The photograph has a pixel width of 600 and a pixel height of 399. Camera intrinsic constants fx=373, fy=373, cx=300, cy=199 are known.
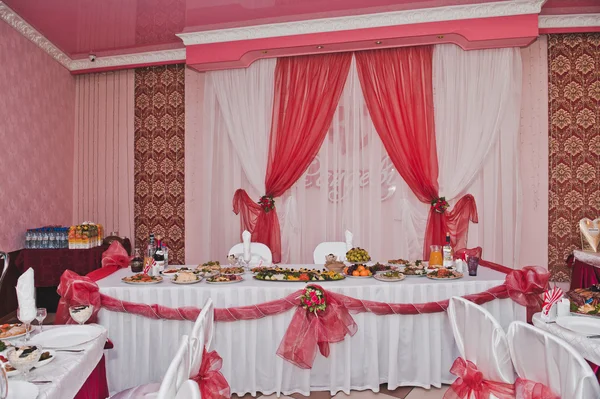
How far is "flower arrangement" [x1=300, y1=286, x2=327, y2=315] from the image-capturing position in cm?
244

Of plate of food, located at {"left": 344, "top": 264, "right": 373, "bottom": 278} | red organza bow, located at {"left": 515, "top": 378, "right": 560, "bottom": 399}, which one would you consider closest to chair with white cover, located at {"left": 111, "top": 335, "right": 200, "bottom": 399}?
red organza bow, located at {"left": 515, "top": 378, "right": 560, "bottom": 399}

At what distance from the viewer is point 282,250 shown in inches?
193

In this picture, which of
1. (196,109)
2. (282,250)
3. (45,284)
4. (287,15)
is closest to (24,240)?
(45,284)

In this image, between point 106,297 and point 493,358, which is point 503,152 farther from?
point 106,297

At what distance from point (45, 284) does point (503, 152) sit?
18.3ft

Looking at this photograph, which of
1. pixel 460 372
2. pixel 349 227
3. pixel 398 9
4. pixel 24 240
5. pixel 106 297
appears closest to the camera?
pixel 460 372

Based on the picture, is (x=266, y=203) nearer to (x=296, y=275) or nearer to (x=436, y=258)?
(x=296, y=275)

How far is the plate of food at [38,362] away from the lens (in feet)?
4.41

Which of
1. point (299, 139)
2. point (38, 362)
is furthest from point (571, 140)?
point (38, 362)

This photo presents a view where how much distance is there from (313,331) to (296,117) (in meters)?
3.02

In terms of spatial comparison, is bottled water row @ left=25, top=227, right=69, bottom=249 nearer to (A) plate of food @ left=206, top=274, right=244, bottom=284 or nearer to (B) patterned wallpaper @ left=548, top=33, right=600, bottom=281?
(A) plate of food @ left=206, top=274, right=244, bottom=284

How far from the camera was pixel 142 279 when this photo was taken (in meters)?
2.69

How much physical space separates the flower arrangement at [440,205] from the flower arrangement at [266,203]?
6.63ft

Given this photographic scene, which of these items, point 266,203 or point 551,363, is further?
point 266,203
